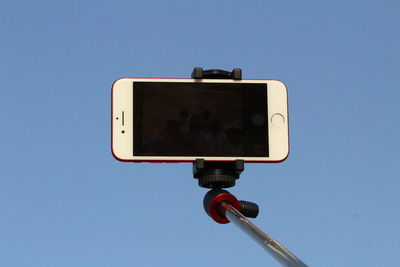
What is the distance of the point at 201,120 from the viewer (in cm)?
477

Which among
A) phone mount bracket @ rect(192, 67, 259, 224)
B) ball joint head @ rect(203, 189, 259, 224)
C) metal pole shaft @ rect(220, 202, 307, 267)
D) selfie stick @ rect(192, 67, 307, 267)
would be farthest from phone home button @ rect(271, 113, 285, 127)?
metal pole shaft @ rect(220, 202, 307, 267)

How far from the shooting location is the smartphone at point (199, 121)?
186 inches

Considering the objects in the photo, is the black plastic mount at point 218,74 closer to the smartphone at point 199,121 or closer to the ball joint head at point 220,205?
the smartphone at point 199,121

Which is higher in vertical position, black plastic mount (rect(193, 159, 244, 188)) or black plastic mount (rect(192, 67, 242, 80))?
black plastic mount (rect(192, 67, 242, 80))

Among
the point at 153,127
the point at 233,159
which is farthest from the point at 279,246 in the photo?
the point at 153,127

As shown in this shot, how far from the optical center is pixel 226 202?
174 inches

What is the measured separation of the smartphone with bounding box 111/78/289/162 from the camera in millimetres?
4715

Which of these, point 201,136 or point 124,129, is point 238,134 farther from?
point 124,129

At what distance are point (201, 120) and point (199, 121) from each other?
0.05 ft

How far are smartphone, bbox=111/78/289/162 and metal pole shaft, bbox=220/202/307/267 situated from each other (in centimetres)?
52

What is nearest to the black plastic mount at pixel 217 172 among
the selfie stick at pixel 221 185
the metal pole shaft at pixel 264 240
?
the selfie stick at pixel 221 185

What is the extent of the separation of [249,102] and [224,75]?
0.24 metres

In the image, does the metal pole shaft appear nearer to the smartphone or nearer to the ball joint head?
the ball joint head

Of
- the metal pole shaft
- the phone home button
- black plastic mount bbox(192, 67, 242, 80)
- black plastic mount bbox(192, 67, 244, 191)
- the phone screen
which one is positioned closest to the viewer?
the metal pole shaft
